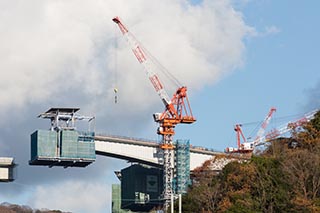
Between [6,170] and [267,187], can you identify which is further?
[6,170]

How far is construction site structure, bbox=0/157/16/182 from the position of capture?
630 feet

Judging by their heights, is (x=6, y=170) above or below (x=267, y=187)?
above

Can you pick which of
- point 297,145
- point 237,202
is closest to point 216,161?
point 297,145

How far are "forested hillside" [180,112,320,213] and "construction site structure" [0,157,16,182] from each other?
201 ft

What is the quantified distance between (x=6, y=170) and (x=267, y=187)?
83.7 metres

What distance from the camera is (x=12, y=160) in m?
195

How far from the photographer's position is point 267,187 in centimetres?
12244

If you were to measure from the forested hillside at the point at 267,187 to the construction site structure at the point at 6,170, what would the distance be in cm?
6125

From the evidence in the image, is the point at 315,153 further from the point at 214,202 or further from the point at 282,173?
the point at 214,202

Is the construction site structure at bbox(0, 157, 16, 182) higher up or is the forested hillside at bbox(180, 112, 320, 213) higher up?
the construction site structure at bbox(0, 157, 16, 182)

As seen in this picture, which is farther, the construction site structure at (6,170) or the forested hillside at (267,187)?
the construction site structure at (6,170)

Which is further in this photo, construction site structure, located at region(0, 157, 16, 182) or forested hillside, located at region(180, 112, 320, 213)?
construction site structure, located at region(0, 157, 16, 182)

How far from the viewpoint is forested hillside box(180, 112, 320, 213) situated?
4619 inches

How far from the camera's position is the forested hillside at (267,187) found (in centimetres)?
11731
